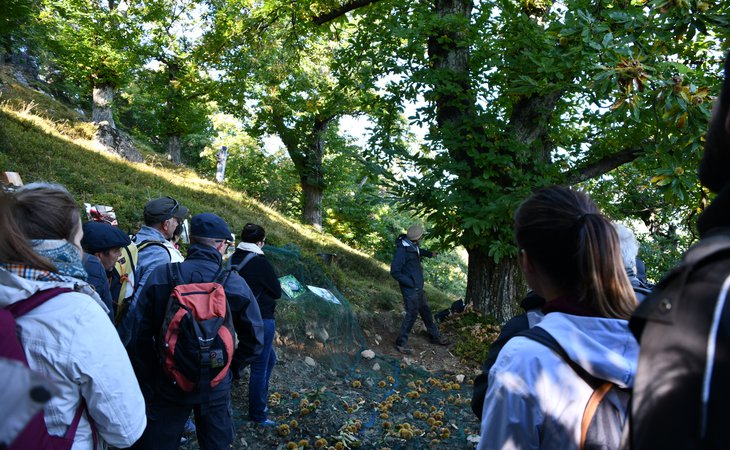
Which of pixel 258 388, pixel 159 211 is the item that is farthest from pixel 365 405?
pixel 159 211

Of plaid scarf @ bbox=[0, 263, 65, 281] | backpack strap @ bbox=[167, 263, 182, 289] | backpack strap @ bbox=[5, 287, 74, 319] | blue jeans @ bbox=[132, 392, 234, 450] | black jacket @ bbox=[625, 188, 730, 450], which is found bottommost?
blue jeans @ bbox=[132, 392, 234, 450]

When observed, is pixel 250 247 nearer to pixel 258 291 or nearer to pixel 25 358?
pixel 258 291

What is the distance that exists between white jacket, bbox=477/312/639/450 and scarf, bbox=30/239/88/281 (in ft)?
5.67

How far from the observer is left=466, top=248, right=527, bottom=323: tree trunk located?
342 inches

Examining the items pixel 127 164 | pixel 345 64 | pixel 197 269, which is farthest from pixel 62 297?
pixel 127 164

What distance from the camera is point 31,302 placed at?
172cm

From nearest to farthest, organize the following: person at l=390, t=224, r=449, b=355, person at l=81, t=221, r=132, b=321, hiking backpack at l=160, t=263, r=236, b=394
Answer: hiking backpack at l=160, t=263, r=236, b=394
person at l=81, t=221, r=132, b=321
person at l=390, t=224, r=449, b=355

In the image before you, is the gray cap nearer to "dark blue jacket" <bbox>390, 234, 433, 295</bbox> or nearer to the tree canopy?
the tree canopy

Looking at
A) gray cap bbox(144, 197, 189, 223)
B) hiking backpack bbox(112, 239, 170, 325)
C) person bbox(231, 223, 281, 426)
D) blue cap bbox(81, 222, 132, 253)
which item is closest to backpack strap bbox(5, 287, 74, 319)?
blue cap bbox(81, 222, 132, 253)

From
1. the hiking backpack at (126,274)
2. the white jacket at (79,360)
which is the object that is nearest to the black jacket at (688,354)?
the white jacket at (79,360)

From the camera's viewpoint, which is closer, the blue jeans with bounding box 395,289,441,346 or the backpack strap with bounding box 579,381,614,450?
the backpack strap with bounding box 579,381,614,450

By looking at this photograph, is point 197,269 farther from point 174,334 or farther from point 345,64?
point 345,64

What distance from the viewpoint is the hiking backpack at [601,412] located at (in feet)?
4.75

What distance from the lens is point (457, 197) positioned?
7.36m
